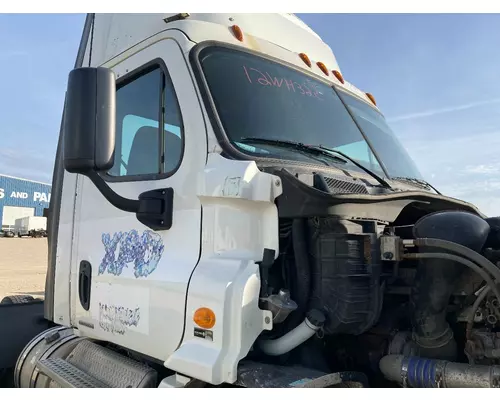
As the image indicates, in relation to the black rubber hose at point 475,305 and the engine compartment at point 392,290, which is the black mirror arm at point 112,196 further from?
the black rubber hose at point 475,305

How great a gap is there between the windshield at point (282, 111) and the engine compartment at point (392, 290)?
523 millimetres

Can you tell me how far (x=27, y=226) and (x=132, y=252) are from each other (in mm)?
41419

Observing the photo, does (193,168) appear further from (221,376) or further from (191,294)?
(221,376)

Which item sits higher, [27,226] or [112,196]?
[27,226]

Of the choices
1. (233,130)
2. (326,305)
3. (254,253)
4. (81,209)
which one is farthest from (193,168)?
(81,209)

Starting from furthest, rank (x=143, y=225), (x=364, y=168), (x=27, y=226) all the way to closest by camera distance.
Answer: (x=27, y=226)
(x=364, y=168)
(x=143, y=225)

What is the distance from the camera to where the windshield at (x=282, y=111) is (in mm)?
2629

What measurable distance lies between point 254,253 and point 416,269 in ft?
2.58

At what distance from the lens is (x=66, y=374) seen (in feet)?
9.71

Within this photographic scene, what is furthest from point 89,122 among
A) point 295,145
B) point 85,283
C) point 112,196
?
point 85,283

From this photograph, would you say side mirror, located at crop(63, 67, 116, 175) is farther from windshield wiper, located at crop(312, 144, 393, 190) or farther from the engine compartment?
windshield wiper, located at crop(312, 144, 393, 190)

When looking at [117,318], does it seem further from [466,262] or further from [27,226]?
[27,226]

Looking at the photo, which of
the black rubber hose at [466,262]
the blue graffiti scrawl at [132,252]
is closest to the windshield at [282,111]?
the blue graffiti scrawl at [132,252]

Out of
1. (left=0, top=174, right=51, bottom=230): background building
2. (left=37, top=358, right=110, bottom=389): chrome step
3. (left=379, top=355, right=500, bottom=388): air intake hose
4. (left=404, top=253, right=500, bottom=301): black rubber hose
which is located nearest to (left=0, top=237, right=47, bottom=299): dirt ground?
(left=37, top=358, right=110, bottom=389): chrome step
